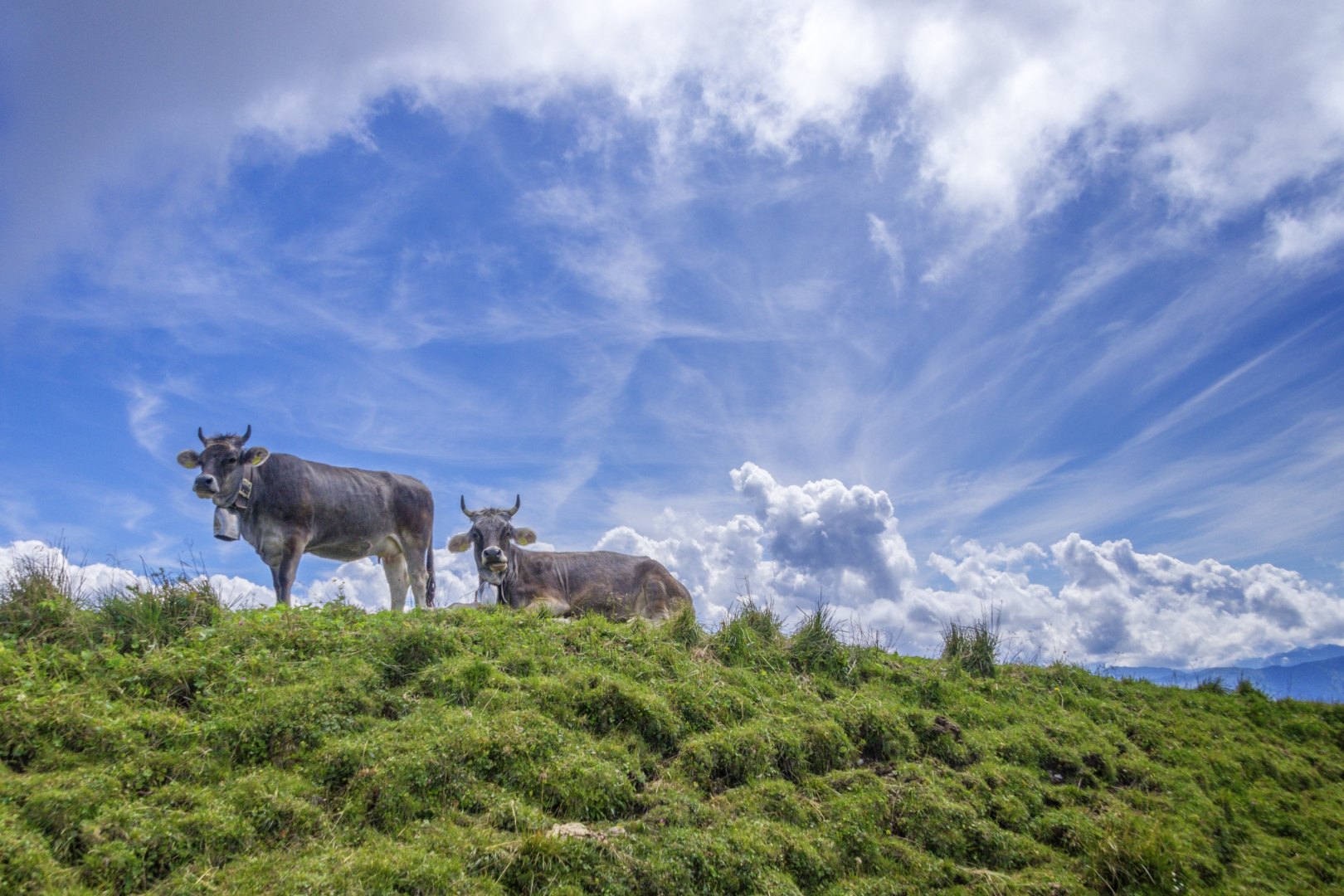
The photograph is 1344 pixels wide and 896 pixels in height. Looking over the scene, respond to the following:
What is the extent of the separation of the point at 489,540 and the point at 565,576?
1854 millimetres

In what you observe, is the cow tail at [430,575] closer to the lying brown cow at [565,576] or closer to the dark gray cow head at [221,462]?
the lying brown cow at [565,576]

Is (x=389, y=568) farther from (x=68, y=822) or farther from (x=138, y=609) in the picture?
(x=68, y=822)

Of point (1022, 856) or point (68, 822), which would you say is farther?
point (1022, 856)

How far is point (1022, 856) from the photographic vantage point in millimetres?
7301

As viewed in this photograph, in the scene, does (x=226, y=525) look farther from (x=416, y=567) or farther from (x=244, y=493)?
(x=416, y=567)

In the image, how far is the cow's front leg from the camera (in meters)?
12.4

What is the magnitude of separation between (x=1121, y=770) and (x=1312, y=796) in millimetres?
3884

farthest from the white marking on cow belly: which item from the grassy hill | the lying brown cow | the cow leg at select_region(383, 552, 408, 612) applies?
the grassy hill

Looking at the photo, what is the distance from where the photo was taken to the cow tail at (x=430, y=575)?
1476cm

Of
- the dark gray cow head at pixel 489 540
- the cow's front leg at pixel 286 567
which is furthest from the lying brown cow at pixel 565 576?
the cow's front leg at pixel 286 567

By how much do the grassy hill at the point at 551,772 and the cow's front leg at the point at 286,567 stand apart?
284 cm

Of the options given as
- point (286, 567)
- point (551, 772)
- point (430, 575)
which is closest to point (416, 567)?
point (430, 575)

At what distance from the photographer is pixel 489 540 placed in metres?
14.0

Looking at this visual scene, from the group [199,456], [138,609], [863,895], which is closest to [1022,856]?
[863,895]
